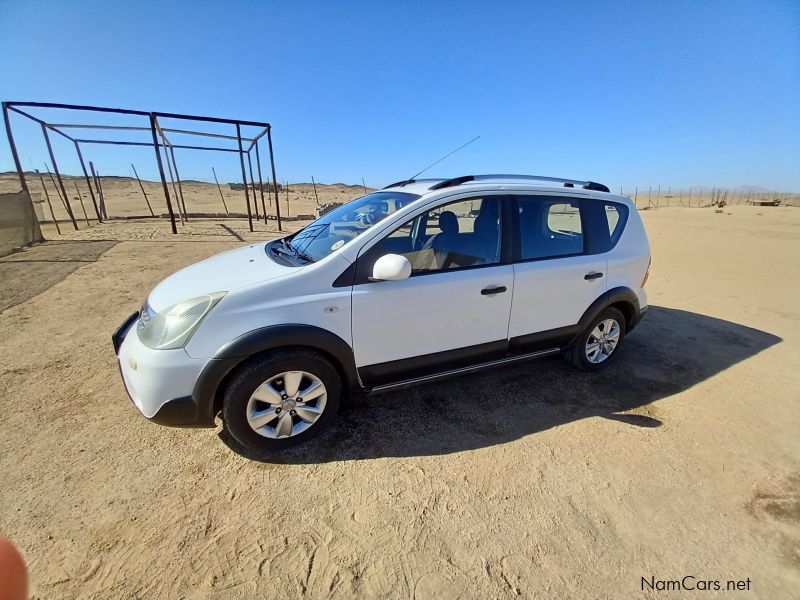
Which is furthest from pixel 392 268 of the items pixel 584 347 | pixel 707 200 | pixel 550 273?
pixel 707 200

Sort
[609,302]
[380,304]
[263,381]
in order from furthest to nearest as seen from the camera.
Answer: [609,302] < [380,304] < [263,381]

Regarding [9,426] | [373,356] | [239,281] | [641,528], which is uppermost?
[239,281]

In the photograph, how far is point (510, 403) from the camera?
3105 mm

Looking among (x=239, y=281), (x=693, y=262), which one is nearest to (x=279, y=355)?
(x=239, y=281)

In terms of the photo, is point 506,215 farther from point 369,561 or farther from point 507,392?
point 369,561

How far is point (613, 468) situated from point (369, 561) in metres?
1.70

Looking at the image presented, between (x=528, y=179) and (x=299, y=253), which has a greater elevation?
(x=528, y=179)

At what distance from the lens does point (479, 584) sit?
1715mm

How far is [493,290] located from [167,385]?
227 centimetres

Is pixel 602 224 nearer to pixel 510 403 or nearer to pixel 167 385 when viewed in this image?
pixel 510 403

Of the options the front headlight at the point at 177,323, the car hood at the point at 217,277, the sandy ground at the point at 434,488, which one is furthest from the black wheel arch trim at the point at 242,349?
the sandy ground at the point at 434,488

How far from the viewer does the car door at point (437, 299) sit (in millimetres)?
2512

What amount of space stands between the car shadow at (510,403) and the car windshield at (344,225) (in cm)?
130

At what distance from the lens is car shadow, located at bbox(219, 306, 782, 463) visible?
259 cm
